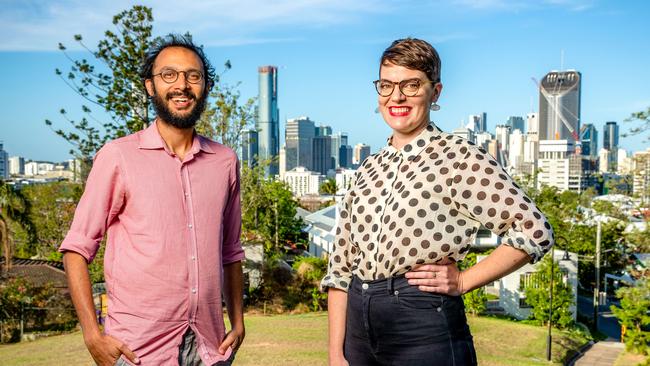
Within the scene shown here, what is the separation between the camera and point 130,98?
36.9 feet

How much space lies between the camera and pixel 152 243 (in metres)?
2.30

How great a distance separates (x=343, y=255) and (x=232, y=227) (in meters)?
0.53

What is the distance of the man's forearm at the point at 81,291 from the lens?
2270 mm

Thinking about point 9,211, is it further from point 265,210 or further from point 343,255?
point 343,255

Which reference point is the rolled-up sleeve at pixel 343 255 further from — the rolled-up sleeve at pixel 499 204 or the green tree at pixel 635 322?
the green tree at pixel 635 322

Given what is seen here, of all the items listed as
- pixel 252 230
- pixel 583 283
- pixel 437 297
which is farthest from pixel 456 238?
pixel 583 283

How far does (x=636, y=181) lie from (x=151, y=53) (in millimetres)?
9880

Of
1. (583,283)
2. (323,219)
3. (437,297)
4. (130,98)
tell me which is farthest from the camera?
(583,283)

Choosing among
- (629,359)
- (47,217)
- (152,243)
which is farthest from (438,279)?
(47,217)

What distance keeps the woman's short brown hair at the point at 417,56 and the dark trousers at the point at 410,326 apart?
81cm

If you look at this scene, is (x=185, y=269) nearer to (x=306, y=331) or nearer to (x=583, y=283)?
(x=306, y=331)

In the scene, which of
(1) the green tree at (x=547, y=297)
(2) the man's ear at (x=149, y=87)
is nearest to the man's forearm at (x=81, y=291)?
(2) the man's ear at (x=149, y=87)

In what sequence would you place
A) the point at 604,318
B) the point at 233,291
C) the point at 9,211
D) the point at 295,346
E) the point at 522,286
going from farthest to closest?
the point at 604,318 → the point at 522,286 → the point at 9,211 → the point at 295,346 → the point at 233,291

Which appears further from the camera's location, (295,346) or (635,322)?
(635,322)
